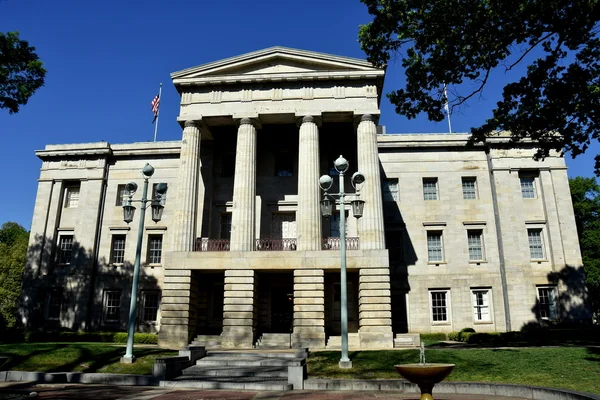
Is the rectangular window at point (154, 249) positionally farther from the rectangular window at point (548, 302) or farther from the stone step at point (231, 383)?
the rectangular window at point (548, 302)

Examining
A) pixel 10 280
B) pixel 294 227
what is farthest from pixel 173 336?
pixel 10 280

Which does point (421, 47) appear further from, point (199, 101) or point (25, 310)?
point (25, 310)

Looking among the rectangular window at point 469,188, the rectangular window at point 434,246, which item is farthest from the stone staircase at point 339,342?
the rectangular window at point 469,188

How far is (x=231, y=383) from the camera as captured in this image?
15602mm

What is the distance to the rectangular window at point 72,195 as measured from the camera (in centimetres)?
3672

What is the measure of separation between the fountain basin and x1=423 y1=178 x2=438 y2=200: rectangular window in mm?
25878

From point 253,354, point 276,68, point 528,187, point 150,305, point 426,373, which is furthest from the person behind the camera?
point 528,187

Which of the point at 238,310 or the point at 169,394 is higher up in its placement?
the point at 238,310

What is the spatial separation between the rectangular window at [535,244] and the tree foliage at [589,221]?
54.6ft

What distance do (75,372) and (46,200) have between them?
23585mm

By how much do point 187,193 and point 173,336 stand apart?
336 inches

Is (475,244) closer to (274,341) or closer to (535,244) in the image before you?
(535,244)

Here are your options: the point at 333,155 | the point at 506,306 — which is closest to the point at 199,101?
the point at 333,155

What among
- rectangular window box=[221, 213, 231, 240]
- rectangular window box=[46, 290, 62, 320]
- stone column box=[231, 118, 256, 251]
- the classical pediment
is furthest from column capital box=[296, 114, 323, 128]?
rectangular window box=[46, 290, 62, 320]
